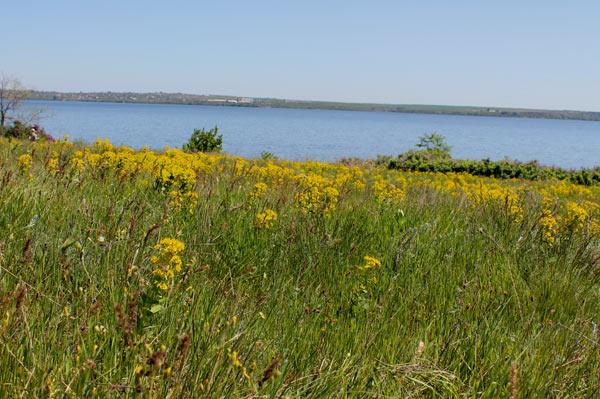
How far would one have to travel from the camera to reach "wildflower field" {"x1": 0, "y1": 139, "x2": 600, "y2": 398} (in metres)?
2.31

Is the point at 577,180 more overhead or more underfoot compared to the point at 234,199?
more underfoot

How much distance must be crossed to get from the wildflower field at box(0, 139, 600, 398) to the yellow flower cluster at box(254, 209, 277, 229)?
0.05 ft

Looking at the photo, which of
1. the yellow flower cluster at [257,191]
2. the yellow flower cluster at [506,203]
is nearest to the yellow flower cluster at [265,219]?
the yellow flower cluster at [257,191]

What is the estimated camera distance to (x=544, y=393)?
9.34 feet

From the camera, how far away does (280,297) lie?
346 centimetres

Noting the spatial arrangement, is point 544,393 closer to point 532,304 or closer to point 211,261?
point 532,304

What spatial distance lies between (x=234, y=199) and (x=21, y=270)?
10.8ft

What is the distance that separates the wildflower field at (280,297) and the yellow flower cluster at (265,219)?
2cm

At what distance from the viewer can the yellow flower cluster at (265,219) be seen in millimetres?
4728

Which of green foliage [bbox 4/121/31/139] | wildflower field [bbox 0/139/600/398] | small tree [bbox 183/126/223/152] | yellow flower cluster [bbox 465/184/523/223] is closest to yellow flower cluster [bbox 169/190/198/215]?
wildflower field [bbox 0/139/600/398]

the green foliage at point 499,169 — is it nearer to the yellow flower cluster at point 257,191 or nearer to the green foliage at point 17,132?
the green foliage at point 17,132

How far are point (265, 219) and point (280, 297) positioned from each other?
1.44m

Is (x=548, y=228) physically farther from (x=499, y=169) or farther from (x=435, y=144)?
(x=435, y=144)

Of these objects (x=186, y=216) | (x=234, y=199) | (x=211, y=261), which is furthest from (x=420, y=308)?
(x=234, y=199)
